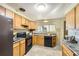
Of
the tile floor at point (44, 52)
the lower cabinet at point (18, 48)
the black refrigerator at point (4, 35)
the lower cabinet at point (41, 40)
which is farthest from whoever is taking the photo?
the lower cabinet at point (41, 40)

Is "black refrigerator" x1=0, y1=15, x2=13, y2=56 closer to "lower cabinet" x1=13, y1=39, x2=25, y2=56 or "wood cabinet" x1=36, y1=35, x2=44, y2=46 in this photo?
"lower cabinet" x1=13, y1=39, x2=25, y2=56

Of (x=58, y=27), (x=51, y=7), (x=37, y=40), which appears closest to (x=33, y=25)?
(x=37, y=40)

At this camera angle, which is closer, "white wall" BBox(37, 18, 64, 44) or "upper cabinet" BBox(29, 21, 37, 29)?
Result: "white wall" BBox(37, 18, 64, 44)

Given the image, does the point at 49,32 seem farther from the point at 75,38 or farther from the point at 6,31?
the point at 6,31

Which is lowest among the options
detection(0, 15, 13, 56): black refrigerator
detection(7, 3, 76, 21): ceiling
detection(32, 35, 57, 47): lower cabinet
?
detection(32, 35, 57, 47): lower cabinet

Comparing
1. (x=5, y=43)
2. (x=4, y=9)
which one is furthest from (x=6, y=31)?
(x=4, y=9)

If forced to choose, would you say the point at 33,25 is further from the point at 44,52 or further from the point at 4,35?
the point at 4,35

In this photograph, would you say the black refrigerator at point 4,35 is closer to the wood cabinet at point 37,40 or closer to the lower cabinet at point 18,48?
the lower cabinet at point 18,48

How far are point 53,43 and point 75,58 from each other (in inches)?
170

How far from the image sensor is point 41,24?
530 cm

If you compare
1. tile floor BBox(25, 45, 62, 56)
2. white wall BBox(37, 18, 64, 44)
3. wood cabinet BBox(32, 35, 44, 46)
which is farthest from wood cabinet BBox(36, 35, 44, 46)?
tile floor BBox(25, 45, 62, 56)

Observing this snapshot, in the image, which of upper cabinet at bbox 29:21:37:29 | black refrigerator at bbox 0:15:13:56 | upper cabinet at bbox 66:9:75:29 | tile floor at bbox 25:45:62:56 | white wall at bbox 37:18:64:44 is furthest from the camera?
upper cabinet at bbox 29:21:37:29

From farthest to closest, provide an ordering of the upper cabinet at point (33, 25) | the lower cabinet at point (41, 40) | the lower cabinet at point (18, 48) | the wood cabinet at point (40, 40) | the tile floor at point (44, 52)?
1. the wood cabinet at point (40, 40)
2. the upper cabinet at point (33, 25)
3. the lower cabinet at point (41, 40)
4. the tile floor at point (44, 52)
5. the lower cabinet at point (18, 48)

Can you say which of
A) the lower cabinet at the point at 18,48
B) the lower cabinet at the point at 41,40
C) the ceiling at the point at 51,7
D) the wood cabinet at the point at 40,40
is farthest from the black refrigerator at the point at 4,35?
the wood cabinet at the point at 40,40
